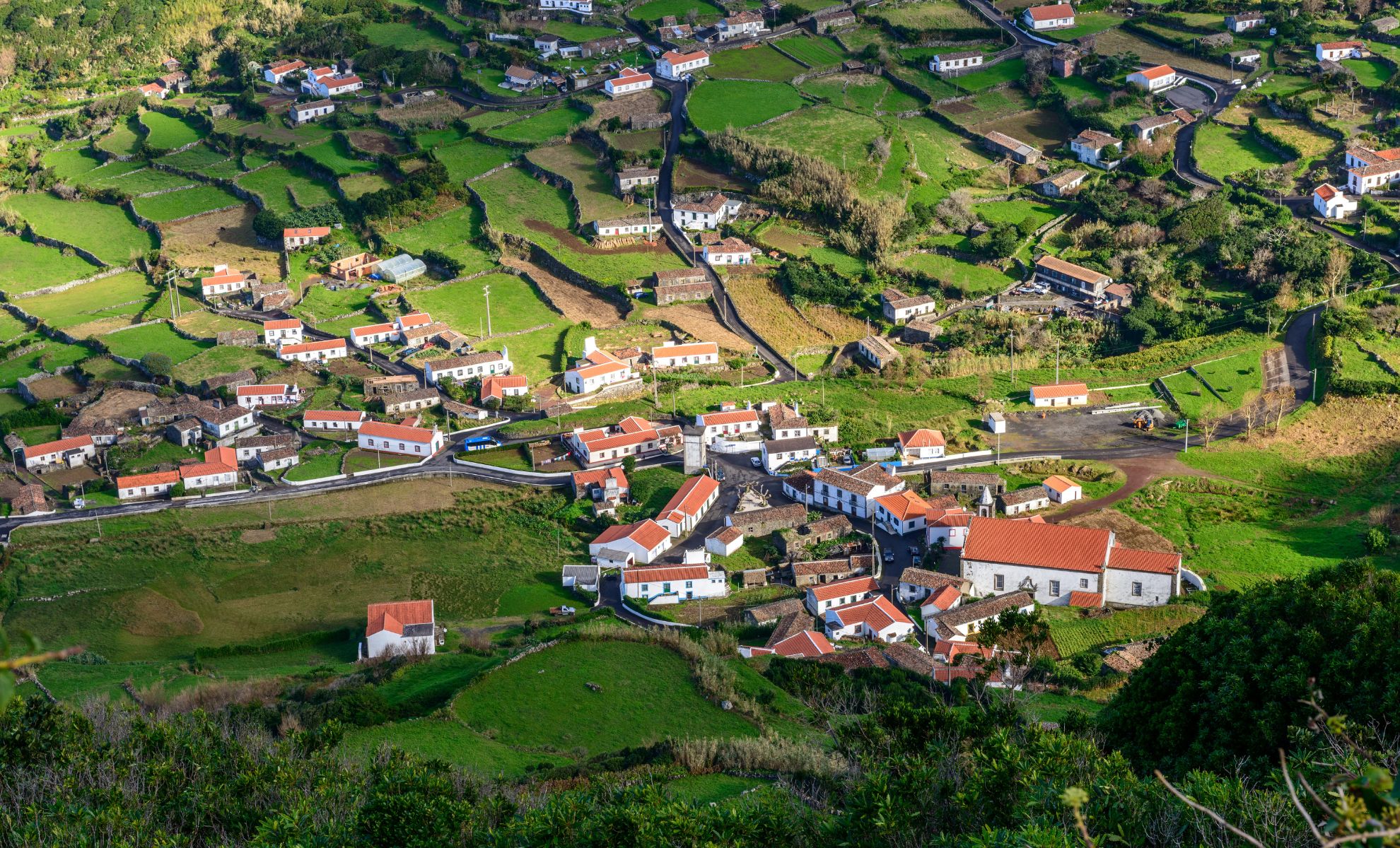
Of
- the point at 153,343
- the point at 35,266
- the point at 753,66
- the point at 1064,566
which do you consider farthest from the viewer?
the point at 753,66

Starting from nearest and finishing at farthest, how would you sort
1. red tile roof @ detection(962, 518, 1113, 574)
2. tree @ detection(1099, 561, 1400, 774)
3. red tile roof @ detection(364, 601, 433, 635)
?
1. tree @ detection(1099, 561, 1400, 774)
2. red tile roof @ detection(364, 601, 433, 635)
3. red tile roof @ detection(962, 518, 1113, 574)

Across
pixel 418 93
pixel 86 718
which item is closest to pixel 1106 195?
pixel 418 93

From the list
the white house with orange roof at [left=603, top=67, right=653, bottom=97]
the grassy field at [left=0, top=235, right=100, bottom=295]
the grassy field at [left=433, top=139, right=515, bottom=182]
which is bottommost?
the grassy field at [left=0, top=235, right=100, bottom=295]

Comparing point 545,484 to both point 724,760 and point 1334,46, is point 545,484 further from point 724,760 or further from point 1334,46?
point 1334,46

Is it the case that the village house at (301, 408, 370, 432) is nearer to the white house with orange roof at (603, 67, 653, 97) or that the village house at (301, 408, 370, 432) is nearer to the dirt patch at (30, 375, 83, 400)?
→ the dirt patch at (30, 375, 83, 400)

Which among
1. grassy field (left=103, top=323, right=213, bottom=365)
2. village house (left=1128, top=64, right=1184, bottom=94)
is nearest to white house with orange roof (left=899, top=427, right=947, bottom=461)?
grassy field (left=103, top=323, right=213, bottom=365)

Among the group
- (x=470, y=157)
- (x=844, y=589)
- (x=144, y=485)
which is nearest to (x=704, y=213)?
(x=470, y=157)

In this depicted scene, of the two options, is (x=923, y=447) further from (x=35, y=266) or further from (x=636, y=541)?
(x=35, y=266)
